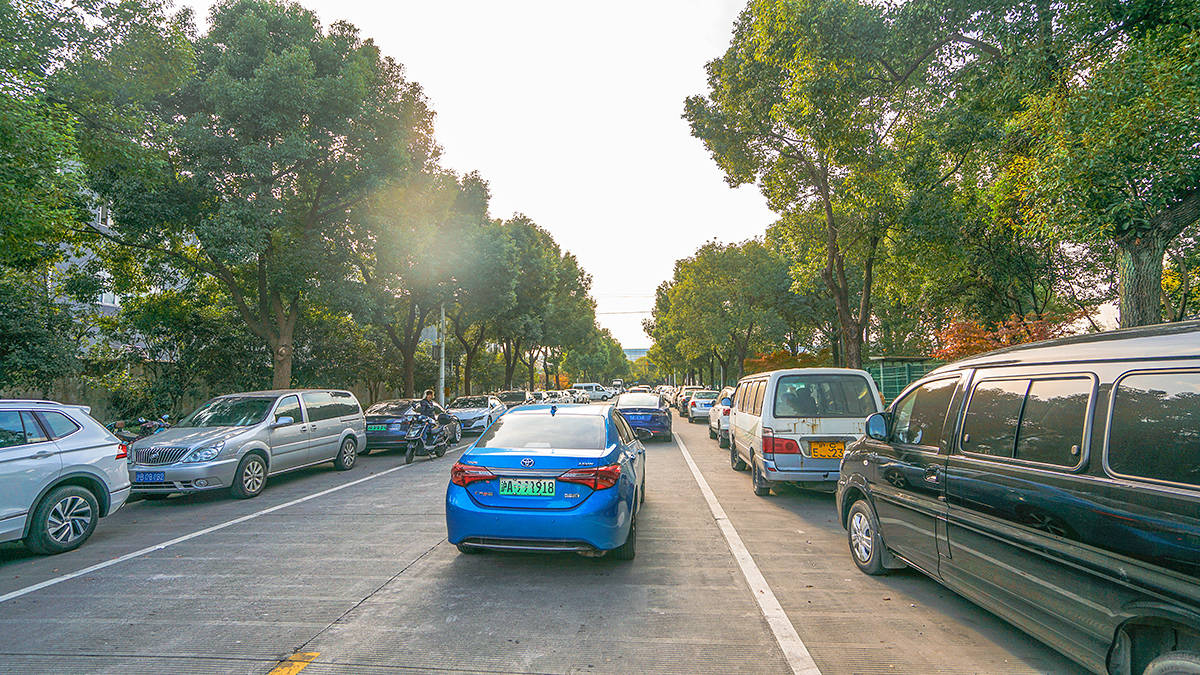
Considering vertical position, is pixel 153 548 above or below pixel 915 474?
below

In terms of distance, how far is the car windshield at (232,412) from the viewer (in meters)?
10.4

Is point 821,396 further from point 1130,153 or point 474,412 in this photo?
point 474,412

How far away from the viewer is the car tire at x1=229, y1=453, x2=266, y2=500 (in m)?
9.61

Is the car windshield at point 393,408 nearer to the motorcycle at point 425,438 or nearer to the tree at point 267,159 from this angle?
the motorcycle at point 425,438

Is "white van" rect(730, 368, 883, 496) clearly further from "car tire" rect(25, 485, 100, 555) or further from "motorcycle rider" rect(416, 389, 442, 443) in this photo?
"motorcycle rider" rect(416, 389, 442, 443)

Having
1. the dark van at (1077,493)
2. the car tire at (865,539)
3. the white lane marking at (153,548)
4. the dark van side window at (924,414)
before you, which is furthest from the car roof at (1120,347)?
the white lane marking at (153,548)

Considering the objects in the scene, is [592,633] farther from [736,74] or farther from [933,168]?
[736,74]

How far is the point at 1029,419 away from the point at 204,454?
10.2 meters

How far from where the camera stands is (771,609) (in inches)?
183

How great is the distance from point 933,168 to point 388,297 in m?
16.5

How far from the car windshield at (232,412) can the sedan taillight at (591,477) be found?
7.50m

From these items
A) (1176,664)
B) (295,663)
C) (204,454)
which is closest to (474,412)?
(204,454)

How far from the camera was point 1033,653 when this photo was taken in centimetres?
392

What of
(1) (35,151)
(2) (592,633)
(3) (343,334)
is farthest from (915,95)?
(3) (343,334)
